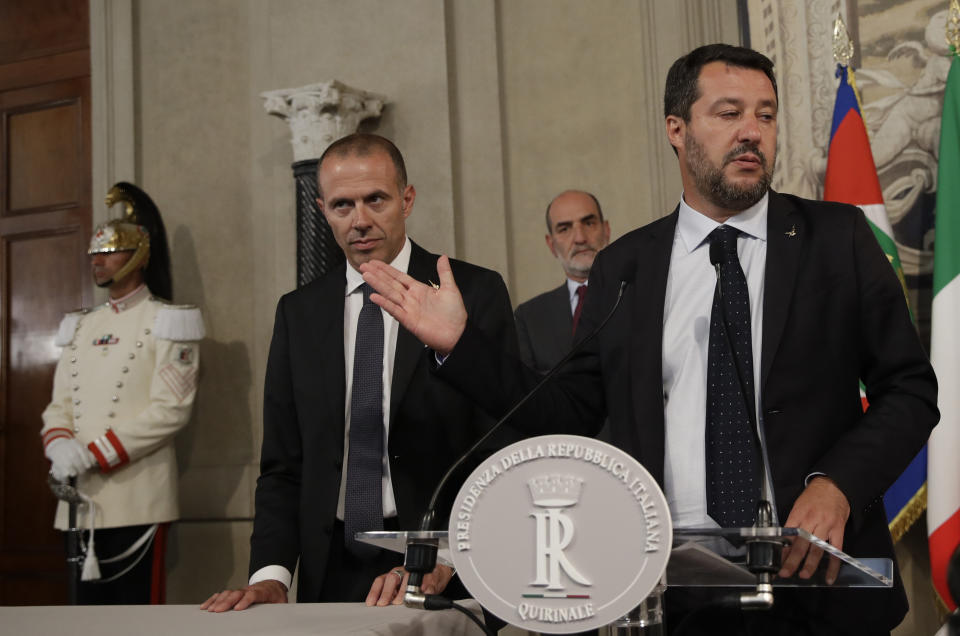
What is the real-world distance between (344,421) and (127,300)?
2680 millimetres

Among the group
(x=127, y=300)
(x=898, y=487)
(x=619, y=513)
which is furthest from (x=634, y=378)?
(x=127, y=300)

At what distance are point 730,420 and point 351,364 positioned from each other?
946 mm

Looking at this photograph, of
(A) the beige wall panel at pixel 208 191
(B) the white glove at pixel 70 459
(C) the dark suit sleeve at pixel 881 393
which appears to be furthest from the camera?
(A) the beige wall panel at pixel 208 191

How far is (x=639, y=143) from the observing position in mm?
4605

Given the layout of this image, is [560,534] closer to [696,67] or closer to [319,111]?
[696,67]

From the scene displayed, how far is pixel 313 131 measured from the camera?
4.68 metres

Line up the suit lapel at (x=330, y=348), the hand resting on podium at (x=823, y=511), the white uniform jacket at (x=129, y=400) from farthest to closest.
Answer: the white uniform jacket at (x=129, y=400) → the suit lapel at (x=330, y=348) → the hand resting on podium at (x=823, y=511)

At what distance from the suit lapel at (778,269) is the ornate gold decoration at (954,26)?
2.26m

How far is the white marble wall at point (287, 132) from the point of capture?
15.4ft

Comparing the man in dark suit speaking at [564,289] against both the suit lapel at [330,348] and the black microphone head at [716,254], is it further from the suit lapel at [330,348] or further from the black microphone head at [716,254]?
the black microphone head at [716,254]

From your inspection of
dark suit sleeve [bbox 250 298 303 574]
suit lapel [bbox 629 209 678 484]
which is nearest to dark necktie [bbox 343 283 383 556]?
dark suit sleeve [bbox 250 298 303 574]

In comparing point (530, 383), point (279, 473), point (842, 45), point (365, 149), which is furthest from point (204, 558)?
point (530, 383)

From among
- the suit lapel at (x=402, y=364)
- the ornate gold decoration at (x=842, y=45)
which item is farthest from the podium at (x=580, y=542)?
the ornate gold decoration at (x=842, y=45)

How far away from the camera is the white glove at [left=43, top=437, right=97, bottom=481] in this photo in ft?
13.8
